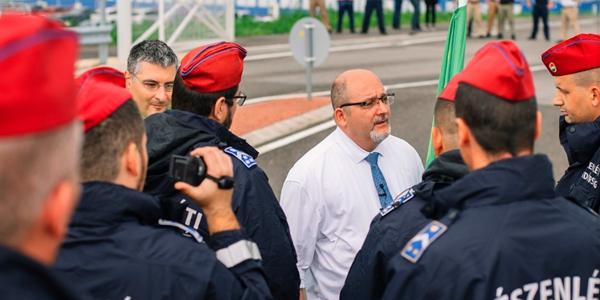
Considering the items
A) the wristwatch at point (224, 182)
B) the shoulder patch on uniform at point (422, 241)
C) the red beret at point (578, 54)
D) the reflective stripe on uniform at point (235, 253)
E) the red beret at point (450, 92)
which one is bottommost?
the reflective stripe on uniform at point (235, 253)

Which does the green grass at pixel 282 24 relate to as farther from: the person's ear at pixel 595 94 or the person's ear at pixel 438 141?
the person's ear at pixel 438 141

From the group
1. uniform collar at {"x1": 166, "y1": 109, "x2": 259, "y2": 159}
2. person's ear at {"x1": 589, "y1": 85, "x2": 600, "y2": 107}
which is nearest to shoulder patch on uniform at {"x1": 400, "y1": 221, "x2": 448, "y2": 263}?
uniform collar at {"x1": 166, "y1": 109, "x2": 259, "y2": 159}

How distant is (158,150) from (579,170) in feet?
7.63

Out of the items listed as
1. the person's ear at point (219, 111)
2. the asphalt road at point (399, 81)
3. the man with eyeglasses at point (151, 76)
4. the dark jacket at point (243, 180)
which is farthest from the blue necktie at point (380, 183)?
the asphalt road at point (399, 81)

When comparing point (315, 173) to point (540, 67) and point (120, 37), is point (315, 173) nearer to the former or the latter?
point (120, 37)

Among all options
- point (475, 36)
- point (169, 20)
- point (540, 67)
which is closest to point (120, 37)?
point (169, 20)

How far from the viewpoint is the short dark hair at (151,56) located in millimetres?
6328

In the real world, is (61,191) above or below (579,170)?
above

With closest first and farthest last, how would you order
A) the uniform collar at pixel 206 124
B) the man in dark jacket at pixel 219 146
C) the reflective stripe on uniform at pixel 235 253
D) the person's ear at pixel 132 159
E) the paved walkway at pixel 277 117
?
the person's ear at pixel 132 159
the reflective stripe on uniform at pixel 235 253
the man in dark jacket at pixel 219 146
the uniform collar at pixel 206 124
the paved walkway at pixel 277 117

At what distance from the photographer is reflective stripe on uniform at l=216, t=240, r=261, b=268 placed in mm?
3416

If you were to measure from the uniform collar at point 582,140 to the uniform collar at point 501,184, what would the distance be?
2.16 meters

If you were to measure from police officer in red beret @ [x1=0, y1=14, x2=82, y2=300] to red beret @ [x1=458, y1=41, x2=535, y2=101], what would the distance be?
1.69 meters

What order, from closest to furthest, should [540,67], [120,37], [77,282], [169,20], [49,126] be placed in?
[49,126] < [77,282] < [120,37] < [169,20] < [540,67]

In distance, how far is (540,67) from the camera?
23078mm
